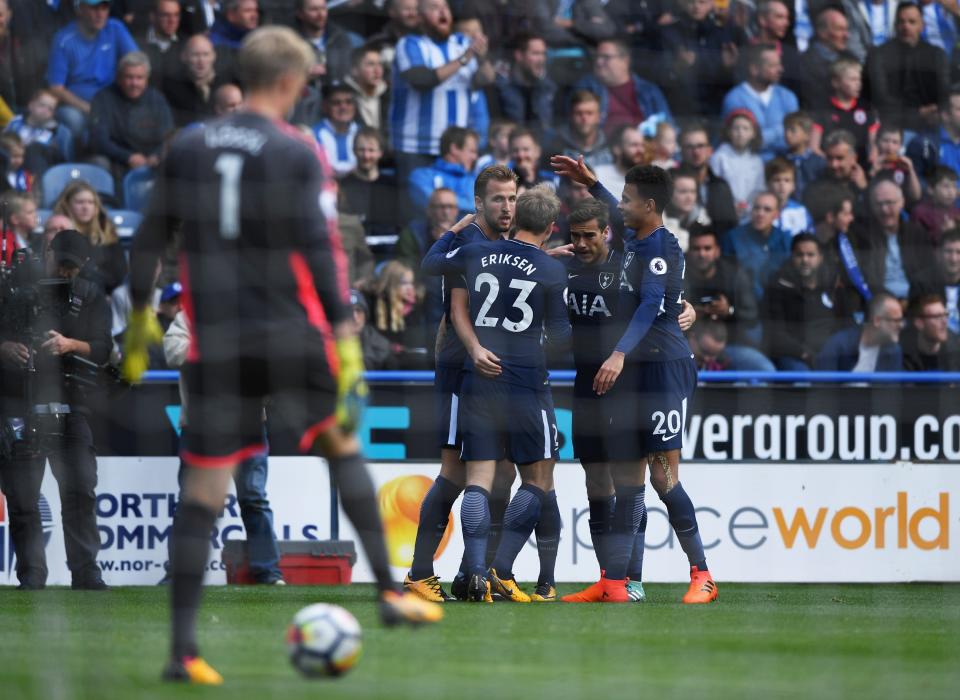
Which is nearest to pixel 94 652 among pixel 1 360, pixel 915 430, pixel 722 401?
pixel 1 360

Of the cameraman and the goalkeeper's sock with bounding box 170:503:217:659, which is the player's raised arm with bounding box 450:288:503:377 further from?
the goalkeeper's sock with bounding box 170:503:217:659

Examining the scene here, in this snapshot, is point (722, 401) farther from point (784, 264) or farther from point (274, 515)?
point (274, 515)

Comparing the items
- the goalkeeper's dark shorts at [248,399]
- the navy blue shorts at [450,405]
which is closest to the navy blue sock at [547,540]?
the navy blue shorts at [450,405]

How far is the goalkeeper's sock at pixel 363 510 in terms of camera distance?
4.12 meters

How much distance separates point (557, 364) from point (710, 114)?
3.05 metres

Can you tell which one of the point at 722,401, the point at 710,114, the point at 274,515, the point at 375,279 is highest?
the point at 710,114

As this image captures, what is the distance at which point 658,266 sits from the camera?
6.72 metres

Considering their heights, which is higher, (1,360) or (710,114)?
(710,114)

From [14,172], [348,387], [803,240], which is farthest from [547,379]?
[14,172]

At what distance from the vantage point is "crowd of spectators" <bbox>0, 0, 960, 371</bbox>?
993cm

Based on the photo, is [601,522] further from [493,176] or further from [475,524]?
[493,176]

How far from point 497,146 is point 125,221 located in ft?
8.48

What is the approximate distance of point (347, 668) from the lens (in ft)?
12.9

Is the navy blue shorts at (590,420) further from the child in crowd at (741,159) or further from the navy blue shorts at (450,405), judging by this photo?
the child in crowd at (741,159)
